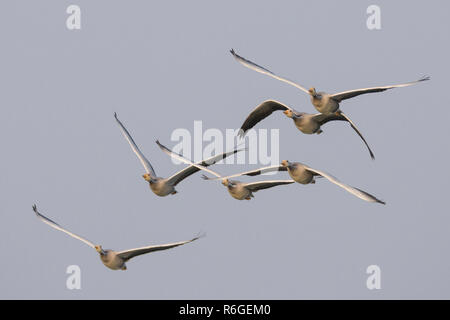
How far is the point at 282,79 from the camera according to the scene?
2867cm

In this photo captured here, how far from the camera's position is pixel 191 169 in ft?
102

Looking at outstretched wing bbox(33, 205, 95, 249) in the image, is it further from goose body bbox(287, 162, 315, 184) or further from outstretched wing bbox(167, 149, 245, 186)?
goose body bbox(287, 162, 315, 184)

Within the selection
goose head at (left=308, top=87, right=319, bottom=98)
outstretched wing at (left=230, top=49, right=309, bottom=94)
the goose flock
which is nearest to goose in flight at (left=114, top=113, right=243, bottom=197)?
the goose flock

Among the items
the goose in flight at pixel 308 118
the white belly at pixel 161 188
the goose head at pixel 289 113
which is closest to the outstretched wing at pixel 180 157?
the white belly at pixel 161 188

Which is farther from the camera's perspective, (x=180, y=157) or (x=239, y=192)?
(x=180, y=157)

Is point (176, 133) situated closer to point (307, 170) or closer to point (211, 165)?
point (211, 165)

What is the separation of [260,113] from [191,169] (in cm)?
229

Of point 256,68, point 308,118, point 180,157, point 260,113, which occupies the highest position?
point 256,68

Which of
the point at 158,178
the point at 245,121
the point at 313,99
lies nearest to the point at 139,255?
the point at 158,178

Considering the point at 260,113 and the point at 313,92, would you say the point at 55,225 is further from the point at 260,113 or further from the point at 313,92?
the point at 313,92

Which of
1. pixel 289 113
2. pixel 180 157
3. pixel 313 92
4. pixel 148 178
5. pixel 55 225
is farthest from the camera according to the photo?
pixel 55 225

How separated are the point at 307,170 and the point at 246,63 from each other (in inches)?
141

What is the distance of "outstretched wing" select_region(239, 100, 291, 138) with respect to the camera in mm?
30484

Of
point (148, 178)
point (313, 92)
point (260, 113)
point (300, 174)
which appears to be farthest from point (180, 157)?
point (313, 92)
